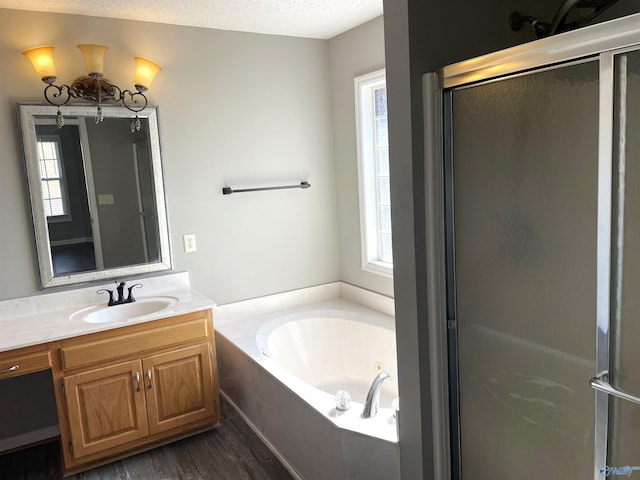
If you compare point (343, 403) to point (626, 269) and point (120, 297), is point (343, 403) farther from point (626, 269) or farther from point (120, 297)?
point (120, 297)

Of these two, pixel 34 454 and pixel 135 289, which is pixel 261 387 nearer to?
pixel 135 289

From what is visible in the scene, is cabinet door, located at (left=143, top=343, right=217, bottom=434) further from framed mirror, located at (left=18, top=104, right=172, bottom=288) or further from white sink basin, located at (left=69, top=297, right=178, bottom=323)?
framed mirror, located at (left=18, top=104, right=172, bottom=288)

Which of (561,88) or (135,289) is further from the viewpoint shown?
(135,289)

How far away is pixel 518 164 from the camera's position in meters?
1.39

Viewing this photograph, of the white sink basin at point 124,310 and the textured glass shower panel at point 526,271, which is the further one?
the white sink basin at point 124,310

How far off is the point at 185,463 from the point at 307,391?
2.76 feet

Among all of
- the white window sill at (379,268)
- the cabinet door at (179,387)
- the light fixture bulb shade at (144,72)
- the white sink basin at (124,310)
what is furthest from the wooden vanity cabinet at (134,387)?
the light fixture bulb shade at (144,72)

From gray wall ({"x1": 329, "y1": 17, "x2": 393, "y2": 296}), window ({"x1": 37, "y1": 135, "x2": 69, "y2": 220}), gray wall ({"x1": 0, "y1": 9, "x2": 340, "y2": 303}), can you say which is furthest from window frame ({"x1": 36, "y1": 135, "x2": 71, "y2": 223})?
gray wall ({"x1": 329, "y1": 17, "x2": 393, "y2": 296})

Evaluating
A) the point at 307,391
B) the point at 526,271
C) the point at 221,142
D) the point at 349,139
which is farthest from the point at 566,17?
the point at 221,142

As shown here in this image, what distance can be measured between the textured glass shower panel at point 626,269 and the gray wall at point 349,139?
6.70 feet

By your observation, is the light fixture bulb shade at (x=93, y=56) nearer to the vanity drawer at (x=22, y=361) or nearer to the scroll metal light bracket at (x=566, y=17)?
the vanity drawer at (x=22, y=361)

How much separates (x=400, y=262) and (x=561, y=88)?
73 cm

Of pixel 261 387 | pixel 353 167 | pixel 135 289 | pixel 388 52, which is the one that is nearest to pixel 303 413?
pixel 261 387

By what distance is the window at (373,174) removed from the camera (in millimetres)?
3283
